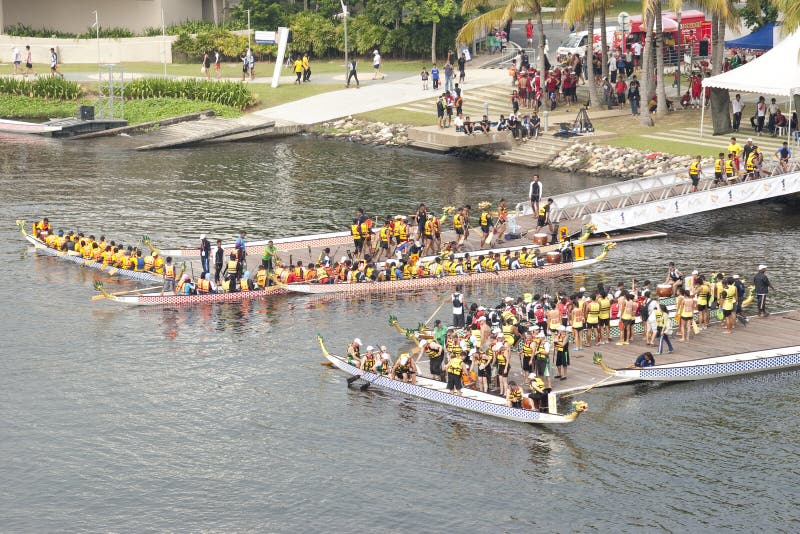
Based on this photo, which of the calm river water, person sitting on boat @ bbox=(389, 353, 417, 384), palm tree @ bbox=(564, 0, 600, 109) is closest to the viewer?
the calm river water

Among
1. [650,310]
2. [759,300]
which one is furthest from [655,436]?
[759,300]

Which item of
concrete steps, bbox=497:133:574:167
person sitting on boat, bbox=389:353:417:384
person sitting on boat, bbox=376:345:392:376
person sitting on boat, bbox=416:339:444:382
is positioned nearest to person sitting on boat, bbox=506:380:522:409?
person sitting on boat, bbox=416:339:444:382

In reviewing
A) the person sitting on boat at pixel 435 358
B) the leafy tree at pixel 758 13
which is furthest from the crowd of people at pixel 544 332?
the leafy tree at pixel 758 13

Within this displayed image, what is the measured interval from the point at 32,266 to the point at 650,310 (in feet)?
97.2

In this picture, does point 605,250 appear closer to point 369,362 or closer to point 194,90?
point 369,362

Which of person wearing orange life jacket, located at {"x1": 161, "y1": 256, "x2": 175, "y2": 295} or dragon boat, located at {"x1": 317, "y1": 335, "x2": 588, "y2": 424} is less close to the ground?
person wearing orange life jacket, located at {"x1": 161, "y1": 256, "x2": 175, "y2": 295}

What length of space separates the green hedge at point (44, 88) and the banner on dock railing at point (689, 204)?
54198 millimetres

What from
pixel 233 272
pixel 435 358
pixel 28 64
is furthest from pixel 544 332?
pixel 28 64

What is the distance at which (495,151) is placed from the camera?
268ft

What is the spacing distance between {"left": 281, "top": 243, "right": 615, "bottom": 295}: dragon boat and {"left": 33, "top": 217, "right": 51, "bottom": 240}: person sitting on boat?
578 inches

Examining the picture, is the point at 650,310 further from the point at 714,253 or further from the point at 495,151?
the point at 495,151

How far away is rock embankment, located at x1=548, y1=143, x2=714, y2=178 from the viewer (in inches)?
2813

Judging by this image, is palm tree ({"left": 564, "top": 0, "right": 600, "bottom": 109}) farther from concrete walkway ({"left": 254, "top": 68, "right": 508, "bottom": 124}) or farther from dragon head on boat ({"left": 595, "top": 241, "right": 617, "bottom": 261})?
dragon head on boat ({"left": 595, "top": 241, "right": 617, "bottom": 261})

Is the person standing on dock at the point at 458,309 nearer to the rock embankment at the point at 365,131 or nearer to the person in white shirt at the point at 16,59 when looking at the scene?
the rock embankment at the point at 365,131
